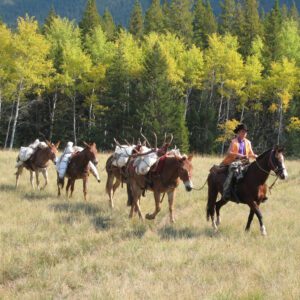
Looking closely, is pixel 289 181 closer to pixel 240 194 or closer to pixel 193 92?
pixel 240 194

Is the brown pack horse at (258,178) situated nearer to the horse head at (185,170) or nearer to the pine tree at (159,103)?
the horse head at (185,170)

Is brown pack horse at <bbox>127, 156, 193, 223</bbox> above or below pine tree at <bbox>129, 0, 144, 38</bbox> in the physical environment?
below

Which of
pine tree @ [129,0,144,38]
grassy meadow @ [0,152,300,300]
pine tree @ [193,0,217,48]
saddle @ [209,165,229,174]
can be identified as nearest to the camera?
grassy meadow @ [0,152,300,300]

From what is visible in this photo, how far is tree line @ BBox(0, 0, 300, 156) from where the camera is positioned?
38.8 m

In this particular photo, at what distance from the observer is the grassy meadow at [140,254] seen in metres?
7.23

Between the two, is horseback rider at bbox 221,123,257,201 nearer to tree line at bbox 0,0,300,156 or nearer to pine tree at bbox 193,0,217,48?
tree line at bbox 0,0,300,156

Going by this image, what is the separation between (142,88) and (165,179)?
29.3 m

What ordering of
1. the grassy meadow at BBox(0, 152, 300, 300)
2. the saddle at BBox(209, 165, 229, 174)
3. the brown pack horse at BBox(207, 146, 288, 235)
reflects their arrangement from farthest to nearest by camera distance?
the saddle at BBox(209, 165, 229, 174) → the brown pack horse at BBox(207, 146, 288, 235) → the grassy meadow at BBox(0, 152, 300, 300)

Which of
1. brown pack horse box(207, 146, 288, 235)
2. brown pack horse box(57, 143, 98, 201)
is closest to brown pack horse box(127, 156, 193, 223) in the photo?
brown pack horse box(207, 146, 288, 235)

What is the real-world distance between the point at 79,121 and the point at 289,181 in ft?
101

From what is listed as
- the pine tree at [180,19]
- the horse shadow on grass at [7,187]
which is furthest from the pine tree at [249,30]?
the horse shadow on grass at [7,187]

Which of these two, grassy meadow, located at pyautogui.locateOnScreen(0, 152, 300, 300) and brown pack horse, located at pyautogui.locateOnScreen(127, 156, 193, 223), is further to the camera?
brown pack horse, located at pyautogui.locateOnScreen(127, 156, 193, 223)

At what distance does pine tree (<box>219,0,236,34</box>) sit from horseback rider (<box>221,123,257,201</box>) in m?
52.5

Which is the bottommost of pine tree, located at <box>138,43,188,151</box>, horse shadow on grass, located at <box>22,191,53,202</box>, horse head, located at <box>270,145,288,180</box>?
horse shadow on grass, located at <box>22,191,53,202</box>
